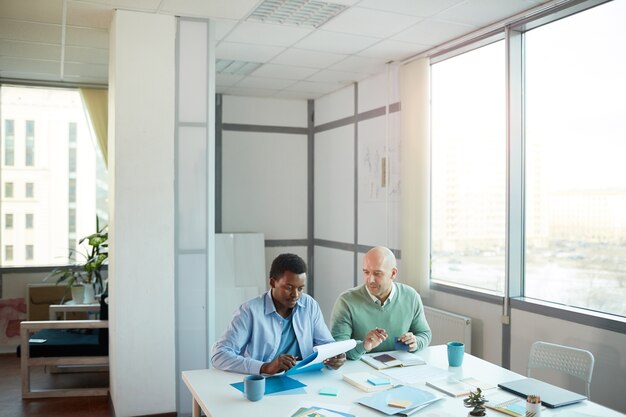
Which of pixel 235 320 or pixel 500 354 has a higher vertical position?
pixel 235 320

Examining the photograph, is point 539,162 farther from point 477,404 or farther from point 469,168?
point 477,404

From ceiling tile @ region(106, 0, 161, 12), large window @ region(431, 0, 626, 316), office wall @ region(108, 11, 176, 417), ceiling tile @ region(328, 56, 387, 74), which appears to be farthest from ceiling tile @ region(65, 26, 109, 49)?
large window @ region(431, 0, 626, 316)

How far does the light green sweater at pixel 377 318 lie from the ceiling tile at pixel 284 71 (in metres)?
3.24

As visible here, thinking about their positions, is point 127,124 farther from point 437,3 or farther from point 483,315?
point 483,315

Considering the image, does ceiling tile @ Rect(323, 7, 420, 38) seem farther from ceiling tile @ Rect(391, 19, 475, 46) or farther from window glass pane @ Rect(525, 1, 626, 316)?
window glass pane @ Rect(525, 1, 626, 316)

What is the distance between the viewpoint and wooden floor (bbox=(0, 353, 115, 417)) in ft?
15.8

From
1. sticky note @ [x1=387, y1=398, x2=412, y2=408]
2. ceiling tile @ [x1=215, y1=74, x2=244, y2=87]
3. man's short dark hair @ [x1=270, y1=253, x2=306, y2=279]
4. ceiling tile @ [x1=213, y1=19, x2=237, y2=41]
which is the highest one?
ceiling tile @ [x1=213, y1=19, x2=237, y2=41]

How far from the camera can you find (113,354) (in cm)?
459

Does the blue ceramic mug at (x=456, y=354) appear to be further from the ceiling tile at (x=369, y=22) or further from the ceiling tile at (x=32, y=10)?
the ceiling tile at (x=32, y=10)

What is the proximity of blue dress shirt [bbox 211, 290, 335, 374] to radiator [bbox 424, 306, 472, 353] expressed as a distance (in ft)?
6.70

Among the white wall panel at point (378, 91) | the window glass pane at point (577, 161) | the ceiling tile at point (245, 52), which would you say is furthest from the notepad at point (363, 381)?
the white wall panel at point (378, 91)

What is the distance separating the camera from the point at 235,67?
6.21 m

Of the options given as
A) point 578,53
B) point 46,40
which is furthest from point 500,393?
point 46,40

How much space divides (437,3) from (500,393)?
8.99 ft
